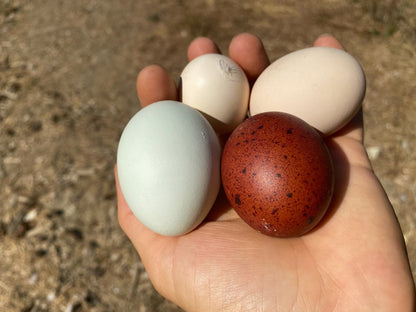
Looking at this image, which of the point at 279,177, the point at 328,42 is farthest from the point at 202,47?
the point at 279,177

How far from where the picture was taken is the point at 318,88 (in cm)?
213

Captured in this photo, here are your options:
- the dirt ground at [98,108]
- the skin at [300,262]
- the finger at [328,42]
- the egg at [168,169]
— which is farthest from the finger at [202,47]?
the dirt ground at [98,108]

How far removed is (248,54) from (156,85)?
0.74m

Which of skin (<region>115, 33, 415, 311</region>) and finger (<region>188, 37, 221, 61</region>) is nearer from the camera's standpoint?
skin (<region>115, 33, 415, 311</region>)

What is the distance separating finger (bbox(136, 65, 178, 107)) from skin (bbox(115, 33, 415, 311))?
826 mm

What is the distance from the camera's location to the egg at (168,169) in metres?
1.87

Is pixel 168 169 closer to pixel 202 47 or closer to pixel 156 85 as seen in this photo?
pixel 156 85

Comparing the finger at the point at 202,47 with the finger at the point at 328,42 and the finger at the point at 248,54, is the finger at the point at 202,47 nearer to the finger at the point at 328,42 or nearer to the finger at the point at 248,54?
the finger at the point at 248,54

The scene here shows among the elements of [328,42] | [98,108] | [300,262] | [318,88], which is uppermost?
[318,88]

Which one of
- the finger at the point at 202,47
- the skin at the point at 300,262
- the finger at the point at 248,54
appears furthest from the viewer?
the finger at the point at 202,47

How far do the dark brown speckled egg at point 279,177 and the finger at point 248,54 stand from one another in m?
0.86

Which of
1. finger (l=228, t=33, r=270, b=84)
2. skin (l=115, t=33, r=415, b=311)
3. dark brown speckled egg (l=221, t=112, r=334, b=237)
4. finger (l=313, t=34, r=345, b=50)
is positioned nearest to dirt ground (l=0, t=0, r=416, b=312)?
skin (l=115, t=33, r=415, b=311)

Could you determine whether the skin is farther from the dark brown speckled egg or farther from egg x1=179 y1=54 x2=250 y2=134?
egg x1=179 y1=54 x2=250 y2=134

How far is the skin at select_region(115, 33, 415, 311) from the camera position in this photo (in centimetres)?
175
